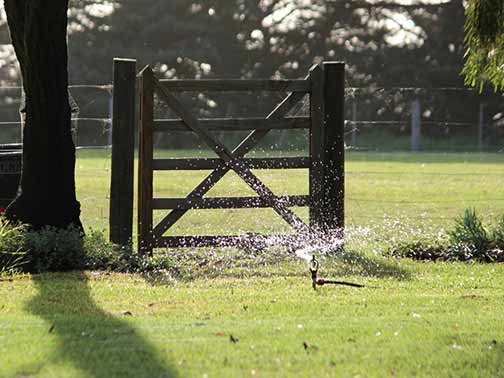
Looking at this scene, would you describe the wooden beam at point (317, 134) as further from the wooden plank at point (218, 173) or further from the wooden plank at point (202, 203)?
the wooden plank at point (202, 203)

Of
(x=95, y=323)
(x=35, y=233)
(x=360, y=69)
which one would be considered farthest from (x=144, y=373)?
(x=360, y=69)

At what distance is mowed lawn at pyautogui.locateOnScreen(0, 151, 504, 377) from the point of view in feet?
17.9

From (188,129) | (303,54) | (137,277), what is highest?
(303,54)

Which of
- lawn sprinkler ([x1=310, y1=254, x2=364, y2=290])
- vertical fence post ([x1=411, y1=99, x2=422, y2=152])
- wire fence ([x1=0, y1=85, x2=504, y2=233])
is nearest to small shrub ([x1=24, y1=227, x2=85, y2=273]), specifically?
lawn sprinkler ([x1=310, y1=254, x2=364, y2=290])

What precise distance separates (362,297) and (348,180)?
47.1 feet

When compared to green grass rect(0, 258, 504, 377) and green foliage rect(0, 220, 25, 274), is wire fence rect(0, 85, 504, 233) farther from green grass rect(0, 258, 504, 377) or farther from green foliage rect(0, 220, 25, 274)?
green grass rect(0, 258, 504, 377)

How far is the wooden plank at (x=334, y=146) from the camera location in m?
10.8

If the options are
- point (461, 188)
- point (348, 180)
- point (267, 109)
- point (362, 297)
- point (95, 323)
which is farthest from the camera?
point (267, 109)

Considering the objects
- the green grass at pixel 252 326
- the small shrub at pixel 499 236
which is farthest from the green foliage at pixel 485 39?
the green grass at pixel 252 326

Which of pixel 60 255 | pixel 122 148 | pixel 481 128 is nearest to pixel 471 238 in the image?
pixel 122 148

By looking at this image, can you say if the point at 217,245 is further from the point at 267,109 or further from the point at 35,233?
the point at 267,109

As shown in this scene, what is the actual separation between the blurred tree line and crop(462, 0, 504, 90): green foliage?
2883 centimetres

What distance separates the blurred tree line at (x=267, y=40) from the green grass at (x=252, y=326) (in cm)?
3241

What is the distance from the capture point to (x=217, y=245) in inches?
411
